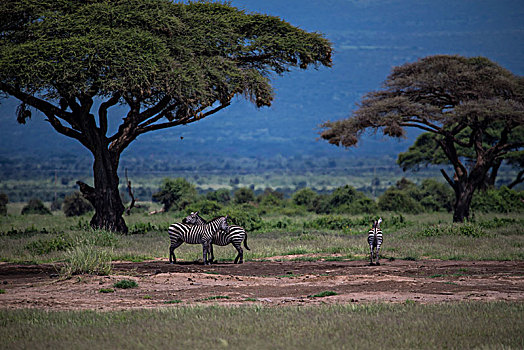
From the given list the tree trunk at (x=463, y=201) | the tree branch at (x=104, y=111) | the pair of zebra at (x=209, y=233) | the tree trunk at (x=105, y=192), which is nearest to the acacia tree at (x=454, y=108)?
the tree trunk at (x=463, y=201)

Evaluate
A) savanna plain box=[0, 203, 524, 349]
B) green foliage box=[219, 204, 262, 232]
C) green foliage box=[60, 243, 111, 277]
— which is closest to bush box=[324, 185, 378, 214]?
green foliage box=[219, 204, 262, 232]

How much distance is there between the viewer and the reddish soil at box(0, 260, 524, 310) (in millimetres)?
13617

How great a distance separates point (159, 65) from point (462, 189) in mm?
16634

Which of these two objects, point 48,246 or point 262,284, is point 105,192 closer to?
point 48,246

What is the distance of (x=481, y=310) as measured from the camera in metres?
12.1

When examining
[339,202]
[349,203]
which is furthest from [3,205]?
[349,203]

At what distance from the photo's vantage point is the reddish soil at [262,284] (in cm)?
1362

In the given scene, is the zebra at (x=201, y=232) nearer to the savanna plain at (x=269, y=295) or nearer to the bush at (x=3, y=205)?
the savanna plain at (x=269, y=295)

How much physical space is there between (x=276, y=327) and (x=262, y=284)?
485 centimetres

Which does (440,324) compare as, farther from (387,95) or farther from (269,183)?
(269,183)

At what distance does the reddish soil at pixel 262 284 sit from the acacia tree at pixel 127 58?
7.77m


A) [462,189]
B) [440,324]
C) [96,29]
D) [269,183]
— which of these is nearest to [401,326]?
[440,324]

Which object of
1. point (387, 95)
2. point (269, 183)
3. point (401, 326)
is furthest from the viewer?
point (269, 183)

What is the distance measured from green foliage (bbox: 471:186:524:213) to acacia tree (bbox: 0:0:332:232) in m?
18.7
